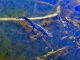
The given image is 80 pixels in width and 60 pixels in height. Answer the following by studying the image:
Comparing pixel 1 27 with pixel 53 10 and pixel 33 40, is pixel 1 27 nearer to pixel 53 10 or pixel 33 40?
pixel 33 40

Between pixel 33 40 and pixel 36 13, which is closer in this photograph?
pixel 33 40

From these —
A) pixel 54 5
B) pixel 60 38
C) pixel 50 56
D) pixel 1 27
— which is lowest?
pixel 50 56

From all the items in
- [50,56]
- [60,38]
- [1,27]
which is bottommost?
[50,56]

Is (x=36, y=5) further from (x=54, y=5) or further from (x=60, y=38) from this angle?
(x=60, y=38)

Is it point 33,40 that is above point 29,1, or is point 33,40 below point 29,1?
below

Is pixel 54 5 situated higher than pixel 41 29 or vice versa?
pixel 54 5

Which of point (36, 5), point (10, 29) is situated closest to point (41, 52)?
point (10, 29)

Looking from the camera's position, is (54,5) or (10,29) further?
(54,5)

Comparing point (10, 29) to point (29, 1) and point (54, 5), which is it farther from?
point (54, 5)

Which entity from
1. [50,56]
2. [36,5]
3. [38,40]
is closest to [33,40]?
[38,40]
